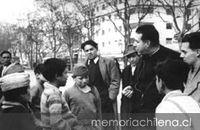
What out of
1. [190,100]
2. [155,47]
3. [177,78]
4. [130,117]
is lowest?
[130,117]

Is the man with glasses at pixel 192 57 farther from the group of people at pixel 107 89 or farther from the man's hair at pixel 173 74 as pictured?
the man's hair at pixel 173 74

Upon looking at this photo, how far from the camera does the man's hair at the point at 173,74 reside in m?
2.45

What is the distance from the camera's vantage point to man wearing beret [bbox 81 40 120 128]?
471 cm

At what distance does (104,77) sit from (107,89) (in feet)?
0.68

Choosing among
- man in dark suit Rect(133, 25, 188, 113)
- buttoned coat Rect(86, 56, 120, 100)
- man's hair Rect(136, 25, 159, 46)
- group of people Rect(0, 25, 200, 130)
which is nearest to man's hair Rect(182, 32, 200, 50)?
group of people Rect(0, 25, 200, 130)

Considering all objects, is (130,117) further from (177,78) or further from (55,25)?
(55,25)

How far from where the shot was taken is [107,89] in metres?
4.77

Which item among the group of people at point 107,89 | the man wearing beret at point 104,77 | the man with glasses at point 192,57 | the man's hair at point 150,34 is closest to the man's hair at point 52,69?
the group of people at point 107,89

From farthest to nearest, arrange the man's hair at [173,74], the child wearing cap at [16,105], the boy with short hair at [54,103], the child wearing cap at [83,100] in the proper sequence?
Answer: the child wearing cap at [83,100] < the boy with short hair at [54,103] < the child wearing cap at [16,105] < the man's hair at [173,74]

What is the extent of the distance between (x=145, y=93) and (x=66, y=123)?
98 cm

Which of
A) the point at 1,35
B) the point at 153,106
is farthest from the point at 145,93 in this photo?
the point at 1,35

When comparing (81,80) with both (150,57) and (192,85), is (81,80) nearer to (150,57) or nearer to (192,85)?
(150,57)

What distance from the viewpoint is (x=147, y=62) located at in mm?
3602

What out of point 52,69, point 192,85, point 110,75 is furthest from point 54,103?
point 110,75
